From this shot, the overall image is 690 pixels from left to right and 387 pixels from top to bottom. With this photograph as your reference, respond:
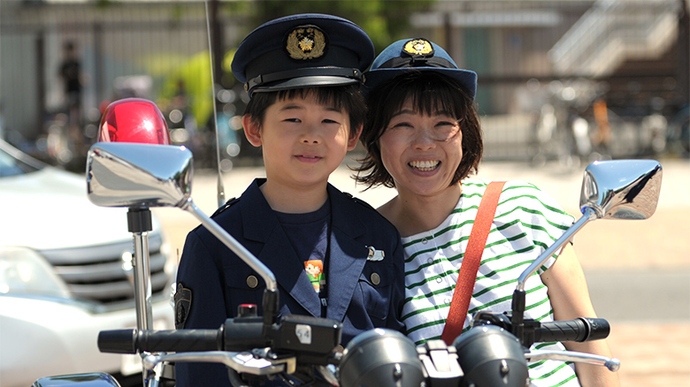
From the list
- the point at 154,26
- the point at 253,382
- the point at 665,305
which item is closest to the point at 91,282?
the point at 253,382

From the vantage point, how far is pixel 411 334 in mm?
2008

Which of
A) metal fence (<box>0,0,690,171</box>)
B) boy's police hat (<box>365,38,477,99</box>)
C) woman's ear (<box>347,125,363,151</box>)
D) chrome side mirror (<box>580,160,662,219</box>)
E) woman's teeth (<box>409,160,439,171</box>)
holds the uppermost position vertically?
metal fence (<box>0,0,690,171</box>)

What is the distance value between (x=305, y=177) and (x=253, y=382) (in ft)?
2.20

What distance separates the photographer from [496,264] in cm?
208

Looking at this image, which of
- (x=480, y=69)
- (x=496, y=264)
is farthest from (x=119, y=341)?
(x=480, y=69)

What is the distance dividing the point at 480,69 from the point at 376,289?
48.5 ft

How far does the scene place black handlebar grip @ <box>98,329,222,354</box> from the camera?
1.37 m

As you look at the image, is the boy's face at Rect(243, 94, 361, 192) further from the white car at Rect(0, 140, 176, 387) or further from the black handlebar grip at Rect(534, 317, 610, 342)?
the white car at Rect(0, 140, 176, 387)

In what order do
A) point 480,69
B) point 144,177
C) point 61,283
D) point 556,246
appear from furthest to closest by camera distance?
point 480,69, point 61,283, point 556,246, point 144,177

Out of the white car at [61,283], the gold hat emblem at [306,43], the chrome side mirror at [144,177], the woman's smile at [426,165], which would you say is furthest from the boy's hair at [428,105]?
the white car at [61,283]

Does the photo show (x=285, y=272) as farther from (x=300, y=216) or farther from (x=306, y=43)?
(x=306, y=43)

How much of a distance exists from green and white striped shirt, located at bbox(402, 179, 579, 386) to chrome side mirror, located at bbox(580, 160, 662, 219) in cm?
60

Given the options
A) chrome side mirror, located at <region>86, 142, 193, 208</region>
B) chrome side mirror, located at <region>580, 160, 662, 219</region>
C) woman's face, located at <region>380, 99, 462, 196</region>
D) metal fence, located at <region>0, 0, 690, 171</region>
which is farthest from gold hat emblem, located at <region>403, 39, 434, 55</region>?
metal fence, located at <region>0, 0, 690, 171</region>

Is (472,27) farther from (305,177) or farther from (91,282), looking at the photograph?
(305,177)
